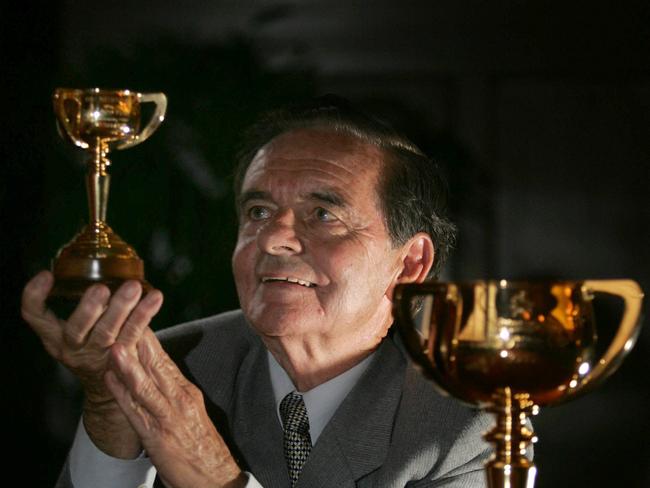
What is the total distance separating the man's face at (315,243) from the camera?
1.68 metres

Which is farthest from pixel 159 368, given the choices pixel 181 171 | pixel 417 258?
pixel 181 171

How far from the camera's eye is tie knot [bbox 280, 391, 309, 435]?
1792mm

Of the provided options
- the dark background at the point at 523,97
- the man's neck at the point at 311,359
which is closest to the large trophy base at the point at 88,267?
the man's neck at the point at 311,359

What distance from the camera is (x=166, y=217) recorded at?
8.86 ft

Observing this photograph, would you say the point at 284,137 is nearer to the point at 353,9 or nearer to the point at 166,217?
the point at 166,217

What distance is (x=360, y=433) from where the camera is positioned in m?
1.71

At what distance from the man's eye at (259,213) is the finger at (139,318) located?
0.42 metres

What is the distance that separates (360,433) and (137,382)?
18.4 inches

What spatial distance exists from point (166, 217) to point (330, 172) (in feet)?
3.35

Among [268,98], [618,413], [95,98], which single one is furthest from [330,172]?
[618,413]

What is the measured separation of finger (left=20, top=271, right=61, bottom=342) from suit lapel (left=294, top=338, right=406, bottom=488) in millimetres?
496

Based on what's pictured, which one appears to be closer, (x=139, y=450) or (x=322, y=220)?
(x=139, y=450)

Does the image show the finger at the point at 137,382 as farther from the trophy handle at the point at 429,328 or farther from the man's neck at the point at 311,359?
the trophy handle at the point at 429,328

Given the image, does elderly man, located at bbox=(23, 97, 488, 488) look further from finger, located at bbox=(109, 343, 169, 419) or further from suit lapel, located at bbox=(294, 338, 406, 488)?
finger, located at bbox=(109, 343, 169, 419)
